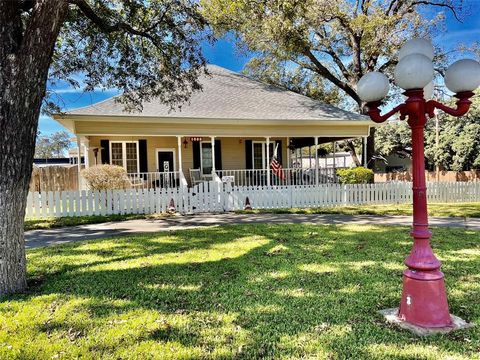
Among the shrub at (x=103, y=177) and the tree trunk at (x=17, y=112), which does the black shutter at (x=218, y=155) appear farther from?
the tree trunk at (x=17, y=112)

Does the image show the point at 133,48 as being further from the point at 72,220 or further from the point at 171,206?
the point at 72,220

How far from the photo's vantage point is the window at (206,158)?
1741 centimetres

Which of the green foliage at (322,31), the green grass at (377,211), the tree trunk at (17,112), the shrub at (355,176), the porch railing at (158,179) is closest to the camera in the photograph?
the tree trunk at (17,112)

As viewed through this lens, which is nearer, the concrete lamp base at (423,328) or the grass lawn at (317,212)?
the concrete lamp base at (423,328)

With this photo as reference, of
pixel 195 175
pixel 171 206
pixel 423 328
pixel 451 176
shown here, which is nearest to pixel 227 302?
pixel 423 328

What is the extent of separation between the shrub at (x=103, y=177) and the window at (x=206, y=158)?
220 inches

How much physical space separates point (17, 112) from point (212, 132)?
11082mm

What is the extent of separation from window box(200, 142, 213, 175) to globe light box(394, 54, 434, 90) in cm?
1443

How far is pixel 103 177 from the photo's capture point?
1204 cm

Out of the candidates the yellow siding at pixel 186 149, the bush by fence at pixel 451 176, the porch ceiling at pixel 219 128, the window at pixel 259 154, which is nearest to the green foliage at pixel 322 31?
the porch ceiling at pixel 219 128

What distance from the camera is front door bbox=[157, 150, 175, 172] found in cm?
1698

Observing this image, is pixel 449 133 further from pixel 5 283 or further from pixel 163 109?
pixel 5 283

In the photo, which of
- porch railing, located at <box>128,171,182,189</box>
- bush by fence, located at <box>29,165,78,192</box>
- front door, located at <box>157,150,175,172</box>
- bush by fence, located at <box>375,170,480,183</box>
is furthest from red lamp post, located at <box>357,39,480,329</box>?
bush by fence, located at <box>375,170,480,183</box>

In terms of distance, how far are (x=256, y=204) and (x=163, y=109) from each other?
5828mm
